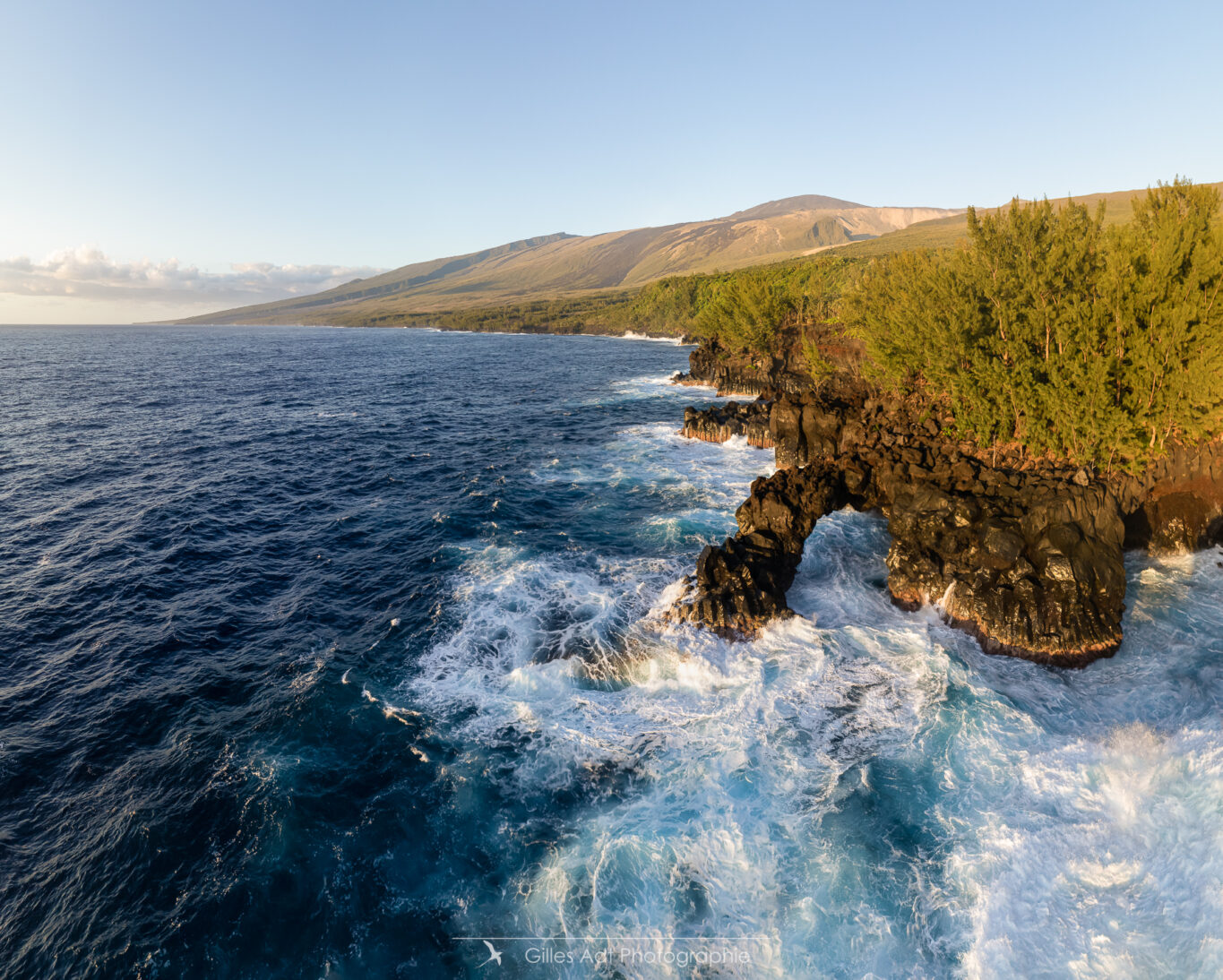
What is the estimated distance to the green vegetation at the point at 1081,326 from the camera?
1051 inches

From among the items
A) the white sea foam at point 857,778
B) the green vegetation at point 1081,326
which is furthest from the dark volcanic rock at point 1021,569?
the green vegetation at point 1081,326

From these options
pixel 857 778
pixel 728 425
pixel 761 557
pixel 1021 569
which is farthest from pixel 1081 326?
pixel 728 425

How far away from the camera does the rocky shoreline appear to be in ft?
80.6

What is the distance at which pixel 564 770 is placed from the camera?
774 inches

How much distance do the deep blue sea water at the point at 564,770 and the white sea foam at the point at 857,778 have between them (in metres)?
0.11

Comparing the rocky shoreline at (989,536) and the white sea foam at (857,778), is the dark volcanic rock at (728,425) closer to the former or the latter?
the rocky shoreline at (989,536)

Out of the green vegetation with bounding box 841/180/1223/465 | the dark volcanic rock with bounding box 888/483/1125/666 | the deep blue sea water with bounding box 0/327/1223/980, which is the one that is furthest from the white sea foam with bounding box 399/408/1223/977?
the green vegetation with bounding box 841/180/1223/465

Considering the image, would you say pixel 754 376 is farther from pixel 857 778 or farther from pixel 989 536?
pixel 857 778

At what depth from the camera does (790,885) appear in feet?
51.7

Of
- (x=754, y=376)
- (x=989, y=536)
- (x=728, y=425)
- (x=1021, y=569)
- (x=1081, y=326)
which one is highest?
(x=1081, y=326)

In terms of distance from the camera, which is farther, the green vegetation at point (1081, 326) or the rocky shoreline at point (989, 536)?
the green vegetation at point (1081, 326)

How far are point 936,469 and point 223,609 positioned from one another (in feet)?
146

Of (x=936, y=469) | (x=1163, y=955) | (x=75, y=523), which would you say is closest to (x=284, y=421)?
(x=75, y=523)

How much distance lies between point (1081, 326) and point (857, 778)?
28857mm
